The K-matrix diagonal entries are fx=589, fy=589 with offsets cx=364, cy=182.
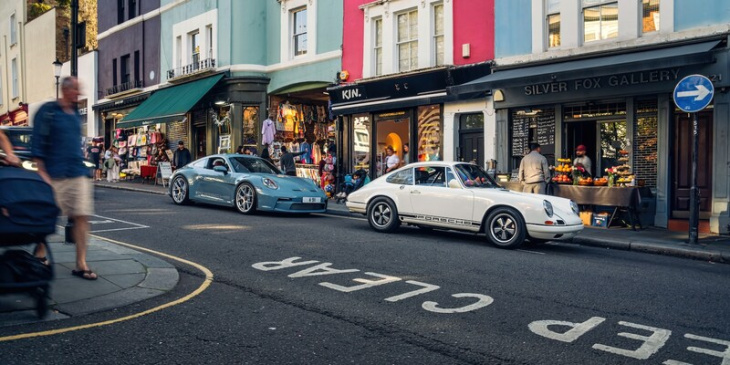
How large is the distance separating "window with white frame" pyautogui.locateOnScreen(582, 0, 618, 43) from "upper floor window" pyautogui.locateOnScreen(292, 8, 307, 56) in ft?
35.2

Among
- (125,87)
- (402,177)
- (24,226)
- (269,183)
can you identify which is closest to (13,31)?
(125,87)

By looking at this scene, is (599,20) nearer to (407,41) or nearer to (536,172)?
(536,172)

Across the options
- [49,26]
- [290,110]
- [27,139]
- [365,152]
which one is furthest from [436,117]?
[49,26]

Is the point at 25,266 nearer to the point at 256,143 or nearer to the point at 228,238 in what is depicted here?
the point at 228,238

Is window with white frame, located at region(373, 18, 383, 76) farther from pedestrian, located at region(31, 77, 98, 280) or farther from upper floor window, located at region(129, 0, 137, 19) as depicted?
upper floor window, located at region(129, 0, 137, 19)

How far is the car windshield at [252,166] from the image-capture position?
14078 mm

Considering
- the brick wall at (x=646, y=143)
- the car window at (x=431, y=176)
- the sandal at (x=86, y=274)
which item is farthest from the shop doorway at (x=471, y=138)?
the sandal at (x=86, y=274)

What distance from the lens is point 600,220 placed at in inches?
520

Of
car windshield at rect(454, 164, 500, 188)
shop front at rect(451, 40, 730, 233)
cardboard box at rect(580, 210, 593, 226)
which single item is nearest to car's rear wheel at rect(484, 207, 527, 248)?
car windshield at rect(454, 164, 500, 188)

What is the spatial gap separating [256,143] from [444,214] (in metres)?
14.6

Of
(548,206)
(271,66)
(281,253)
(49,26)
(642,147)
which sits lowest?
(281,253)

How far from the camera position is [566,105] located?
48.6ft

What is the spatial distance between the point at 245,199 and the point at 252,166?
3.87 ft

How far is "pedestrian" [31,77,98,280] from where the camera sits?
5.62 metres
